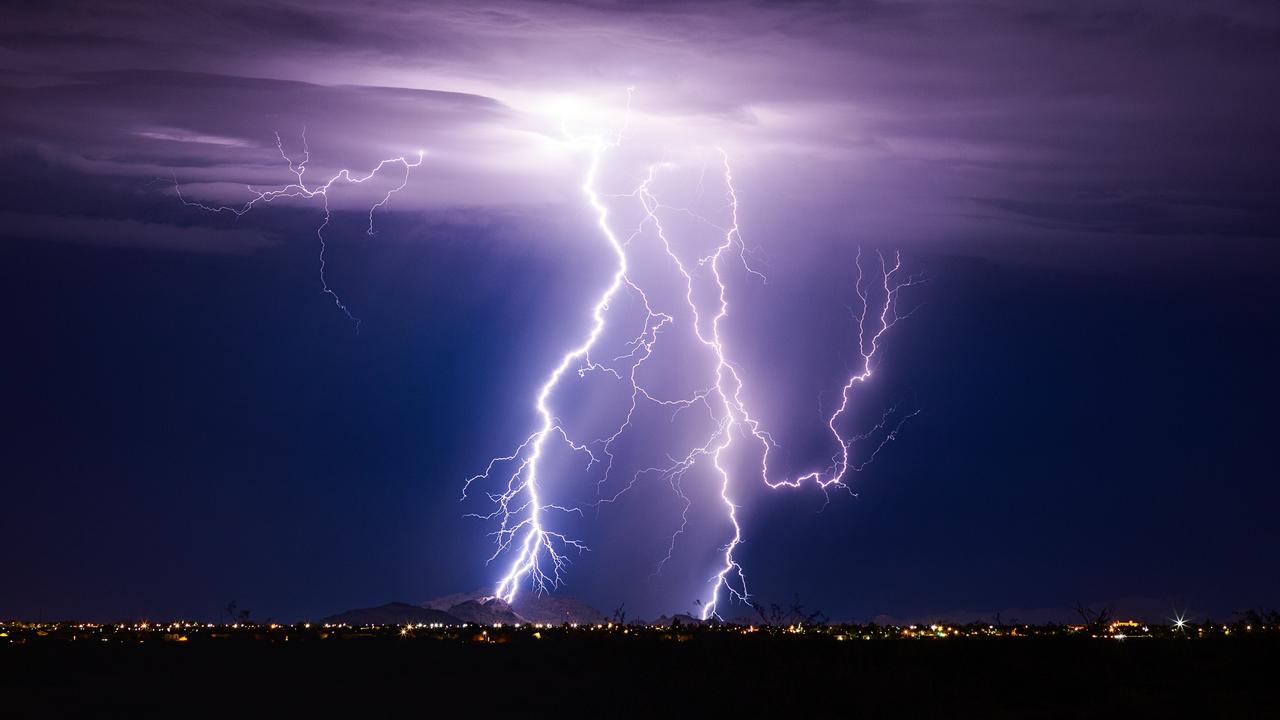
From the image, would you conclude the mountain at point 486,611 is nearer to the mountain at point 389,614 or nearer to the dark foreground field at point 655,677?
the mountain at point 389,614

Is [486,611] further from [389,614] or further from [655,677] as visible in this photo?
[655,677]

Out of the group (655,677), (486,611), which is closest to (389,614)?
(486,611)

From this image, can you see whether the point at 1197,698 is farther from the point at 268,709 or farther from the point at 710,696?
the point at 268,709

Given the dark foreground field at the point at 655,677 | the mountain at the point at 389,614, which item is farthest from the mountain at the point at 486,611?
the dark foreground field at the point at 655,677

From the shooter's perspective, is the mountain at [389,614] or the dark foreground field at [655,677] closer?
the dark foreground field at [655,677]

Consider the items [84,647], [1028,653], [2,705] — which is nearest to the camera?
[2,705]

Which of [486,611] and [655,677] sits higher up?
[486,611]

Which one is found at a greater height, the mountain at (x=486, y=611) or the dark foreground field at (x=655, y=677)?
the mountain at (x=486, y=611)

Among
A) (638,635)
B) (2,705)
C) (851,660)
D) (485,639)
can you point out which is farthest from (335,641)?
(851,660)
